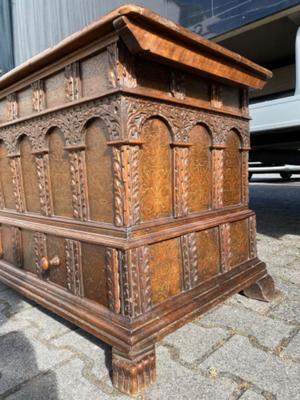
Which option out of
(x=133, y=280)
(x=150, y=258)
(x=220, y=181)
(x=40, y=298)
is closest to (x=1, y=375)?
(x=40, y=298)

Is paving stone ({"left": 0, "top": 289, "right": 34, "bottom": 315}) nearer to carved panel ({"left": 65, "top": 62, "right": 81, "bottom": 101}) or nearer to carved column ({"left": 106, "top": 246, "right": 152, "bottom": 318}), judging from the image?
carved column ({"left": 106, "top": 246, "right": 152, "bottom": 318})

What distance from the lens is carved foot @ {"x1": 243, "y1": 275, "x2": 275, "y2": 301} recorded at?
6.44 ft

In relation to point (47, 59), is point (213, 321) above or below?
below

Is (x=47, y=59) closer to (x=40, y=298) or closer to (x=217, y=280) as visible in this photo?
(x=40, y=298)

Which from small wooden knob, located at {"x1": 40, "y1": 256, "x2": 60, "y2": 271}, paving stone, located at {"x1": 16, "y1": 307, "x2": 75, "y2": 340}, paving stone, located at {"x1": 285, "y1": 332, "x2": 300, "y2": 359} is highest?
small wooden knob, located at {"x1": 40, "y1": 256, "x2": 60, "y2": 271}

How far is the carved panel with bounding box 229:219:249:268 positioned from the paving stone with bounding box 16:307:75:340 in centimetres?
102

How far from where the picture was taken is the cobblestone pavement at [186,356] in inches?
47.9

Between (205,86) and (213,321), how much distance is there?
128cm

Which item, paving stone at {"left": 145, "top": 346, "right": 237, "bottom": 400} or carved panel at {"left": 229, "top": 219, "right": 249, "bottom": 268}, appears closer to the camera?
paving stone at {"left": 145, "top": 346, "right": 237, "bottom": 400}

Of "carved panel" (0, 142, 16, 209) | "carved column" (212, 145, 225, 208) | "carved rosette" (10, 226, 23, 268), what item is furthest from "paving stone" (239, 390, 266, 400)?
"carved panel" (0, 142, 16, 209)

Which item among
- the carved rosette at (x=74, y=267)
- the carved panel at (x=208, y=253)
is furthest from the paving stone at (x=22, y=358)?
the carved panel at (x=208, y=253)

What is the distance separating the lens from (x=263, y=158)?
14.1ft

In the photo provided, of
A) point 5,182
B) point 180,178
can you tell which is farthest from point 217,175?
point 5,182

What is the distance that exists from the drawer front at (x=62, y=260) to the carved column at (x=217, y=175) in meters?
0.73
